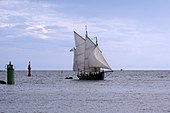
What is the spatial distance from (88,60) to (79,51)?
590 centimetres

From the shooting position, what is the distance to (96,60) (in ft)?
347

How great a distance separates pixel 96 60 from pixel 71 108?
222 ft

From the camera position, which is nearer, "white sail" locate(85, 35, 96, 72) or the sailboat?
the sailboat

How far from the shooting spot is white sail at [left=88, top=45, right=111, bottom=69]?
106 meters

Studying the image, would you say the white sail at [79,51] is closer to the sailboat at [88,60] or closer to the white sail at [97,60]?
the sailboat at [88,60]

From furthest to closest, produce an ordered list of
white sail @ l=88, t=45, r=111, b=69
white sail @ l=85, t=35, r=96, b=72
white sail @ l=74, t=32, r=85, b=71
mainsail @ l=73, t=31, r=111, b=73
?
1. white sail @ l=74, t=32, r=85, b=71
2. white sail @ l=85, t=35, r=96, b=72
3. mainsail @ l=73, t=31, r=111, b=73
4. white sail @ l=88, t=45, r=111, b=69

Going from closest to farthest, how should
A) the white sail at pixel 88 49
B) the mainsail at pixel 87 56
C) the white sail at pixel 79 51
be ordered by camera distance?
1. the mainsail at pixel 87 56
2. the white sail at pixel 88 49
3. the white sail at pixel 79 51

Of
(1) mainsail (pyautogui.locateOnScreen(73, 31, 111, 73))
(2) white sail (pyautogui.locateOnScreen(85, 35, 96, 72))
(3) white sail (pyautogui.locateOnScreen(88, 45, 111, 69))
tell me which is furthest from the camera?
(2) white sail (pyautogui.locateOnScreen(85, 35, 96, 72))

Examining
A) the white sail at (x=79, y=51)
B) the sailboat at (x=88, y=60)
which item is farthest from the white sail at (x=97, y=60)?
the white sail at (x=79, y=51)

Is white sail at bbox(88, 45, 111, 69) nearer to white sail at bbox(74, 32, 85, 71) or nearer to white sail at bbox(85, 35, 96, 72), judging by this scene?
white sail at bbox(85, 35, 96, 72)

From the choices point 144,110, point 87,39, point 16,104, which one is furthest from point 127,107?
point 87,39

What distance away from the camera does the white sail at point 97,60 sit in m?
106

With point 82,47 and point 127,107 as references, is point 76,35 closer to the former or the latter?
point 82,47

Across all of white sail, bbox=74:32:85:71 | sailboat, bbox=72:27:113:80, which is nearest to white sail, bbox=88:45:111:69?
sailboat, bbox=72:27:113:80
